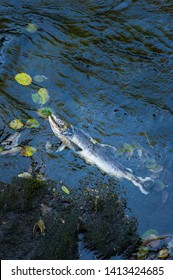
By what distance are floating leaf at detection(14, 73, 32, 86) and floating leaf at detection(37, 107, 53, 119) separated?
53 centimetres

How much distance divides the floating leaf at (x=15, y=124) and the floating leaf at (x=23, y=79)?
27.1 inches

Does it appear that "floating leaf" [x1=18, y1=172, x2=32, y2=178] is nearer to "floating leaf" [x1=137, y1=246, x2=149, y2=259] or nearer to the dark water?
the dark water

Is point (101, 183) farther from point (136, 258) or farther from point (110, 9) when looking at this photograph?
point (110, 9)

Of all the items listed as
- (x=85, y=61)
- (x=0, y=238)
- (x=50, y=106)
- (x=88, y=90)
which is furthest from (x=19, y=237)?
(x=85, y=61)

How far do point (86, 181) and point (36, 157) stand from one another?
63 cm

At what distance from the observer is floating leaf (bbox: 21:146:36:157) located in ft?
18.2

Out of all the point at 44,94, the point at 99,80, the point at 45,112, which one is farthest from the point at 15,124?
the point at 99,80

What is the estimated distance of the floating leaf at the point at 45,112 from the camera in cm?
596

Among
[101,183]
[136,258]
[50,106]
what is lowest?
[136,258]

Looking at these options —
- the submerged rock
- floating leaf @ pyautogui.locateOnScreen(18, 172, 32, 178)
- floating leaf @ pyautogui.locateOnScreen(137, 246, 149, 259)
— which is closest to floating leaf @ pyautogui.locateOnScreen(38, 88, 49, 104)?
floating leaf @ pyautogui.locateOnScreen(18, 172, 32, 178)

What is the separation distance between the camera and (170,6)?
775 centimetres

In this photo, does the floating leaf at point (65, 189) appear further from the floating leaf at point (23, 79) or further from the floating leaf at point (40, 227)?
the floating leaf at point (23, 79)

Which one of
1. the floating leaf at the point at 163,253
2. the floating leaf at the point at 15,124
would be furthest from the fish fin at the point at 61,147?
the floating leaf at the point at 163,253

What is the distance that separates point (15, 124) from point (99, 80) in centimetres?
139
